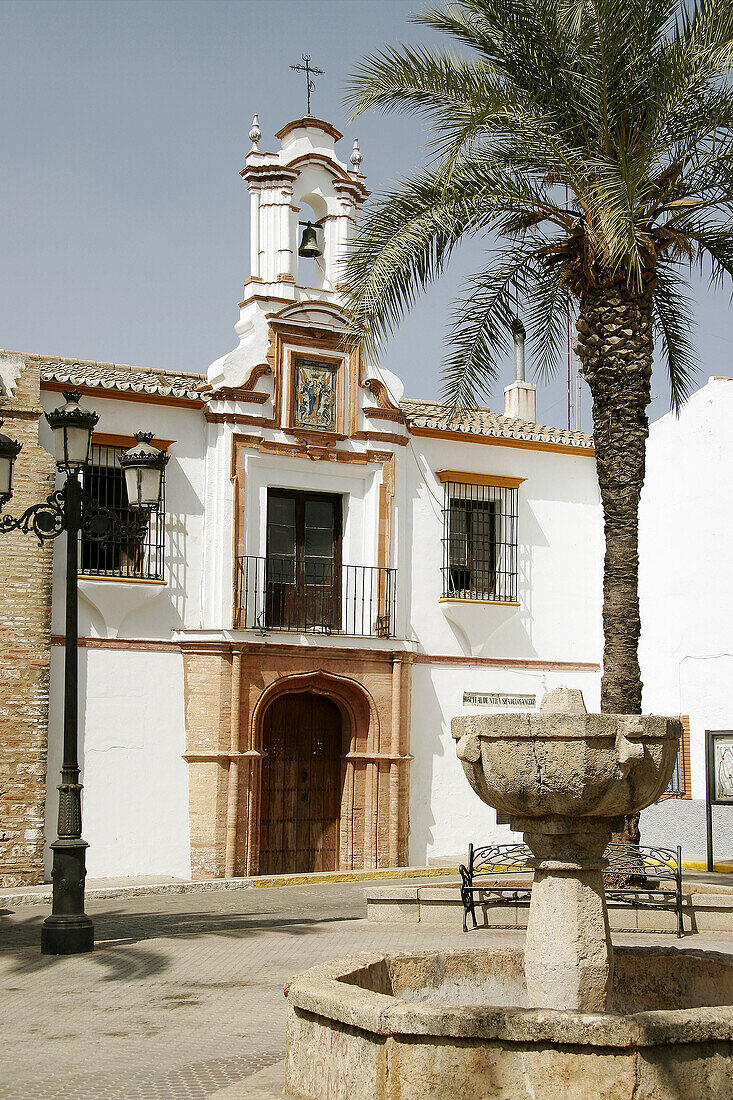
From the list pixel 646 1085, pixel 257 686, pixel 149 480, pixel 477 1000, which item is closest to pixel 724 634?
pixel 257 686

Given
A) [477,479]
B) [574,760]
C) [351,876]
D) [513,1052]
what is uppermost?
[477,479]

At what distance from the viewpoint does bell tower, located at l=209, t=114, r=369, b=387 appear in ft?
60.0

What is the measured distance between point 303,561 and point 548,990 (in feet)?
41.2

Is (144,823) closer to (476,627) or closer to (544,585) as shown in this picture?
(476,627)

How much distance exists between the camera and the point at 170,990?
912 centimetres

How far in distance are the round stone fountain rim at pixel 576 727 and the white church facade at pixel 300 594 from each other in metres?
11.1

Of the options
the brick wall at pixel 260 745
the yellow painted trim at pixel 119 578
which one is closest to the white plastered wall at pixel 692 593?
the brick wall at pixel 260 745

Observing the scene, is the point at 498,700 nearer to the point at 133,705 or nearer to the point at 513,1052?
the point at 133,705

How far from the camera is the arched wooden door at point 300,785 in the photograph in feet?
58.6

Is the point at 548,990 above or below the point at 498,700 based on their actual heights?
below

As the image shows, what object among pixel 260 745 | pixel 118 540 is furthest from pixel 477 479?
pixel 118 540

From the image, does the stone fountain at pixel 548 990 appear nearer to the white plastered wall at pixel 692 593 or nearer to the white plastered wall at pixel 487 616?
the white plastered wall at pixel 487 616

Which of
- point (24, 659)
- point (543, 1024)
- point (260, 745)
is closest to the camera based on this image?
point (543, 1024)

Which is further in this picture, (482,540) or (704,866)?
(482,540)
